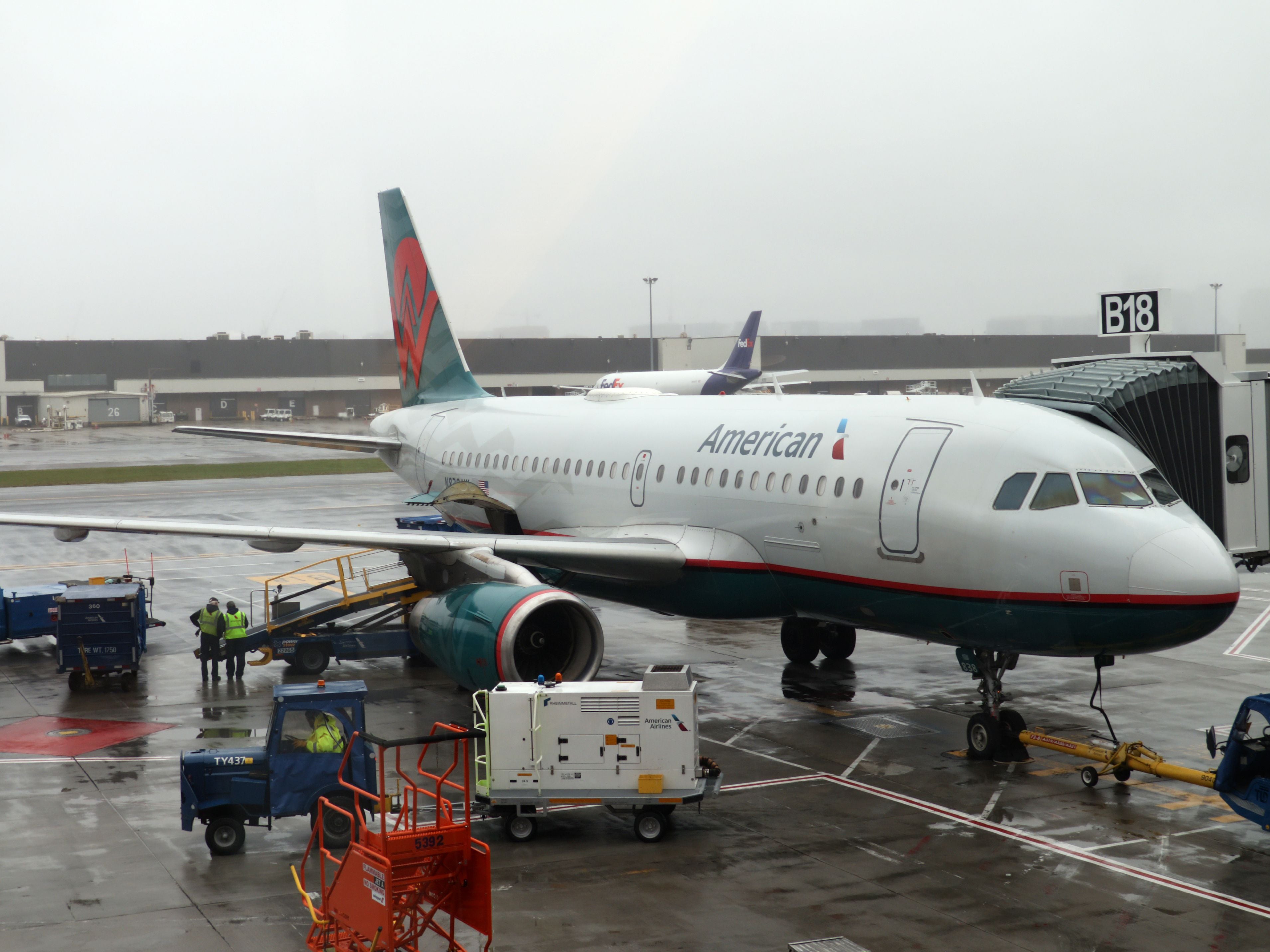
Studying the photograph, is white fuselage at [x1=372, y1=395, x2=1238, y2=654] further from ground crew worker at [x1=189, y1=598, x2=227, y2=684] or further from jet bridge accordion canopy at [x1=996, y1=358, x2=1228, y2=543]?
ground crew worker at [x1=189, y1=598, x2=227, y2=684]

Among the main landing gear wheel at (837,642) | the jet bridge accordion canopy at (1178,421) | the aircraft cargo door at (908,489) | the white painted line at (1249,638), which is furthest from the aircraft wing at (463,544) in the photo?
the white painted line at (1249,638)

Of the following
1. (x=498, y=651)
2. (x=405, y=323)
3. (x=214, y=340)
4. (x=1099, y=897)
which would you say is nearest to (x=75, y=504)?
(x=405, y=323)

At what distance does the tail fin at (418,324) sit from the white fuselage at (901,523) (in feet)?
26.4

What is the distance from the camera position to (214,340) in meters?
121

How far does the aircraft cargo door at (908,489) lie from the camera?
16562mm

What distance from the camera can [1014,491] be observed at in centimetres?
1575

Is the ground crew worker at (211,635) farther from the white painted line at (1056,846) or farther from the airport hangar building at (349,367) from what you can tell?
the airport hangar building at (349,367)

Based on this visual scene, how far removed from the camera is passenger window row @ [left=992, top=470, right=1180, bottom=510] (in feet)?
50.2

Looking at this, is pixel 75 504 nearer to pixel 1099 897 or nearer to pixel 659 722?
pixel 659 722

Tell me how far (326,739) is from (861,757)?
24.5ft

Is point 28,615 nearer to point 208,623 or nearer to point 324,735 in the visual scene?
point 208,623

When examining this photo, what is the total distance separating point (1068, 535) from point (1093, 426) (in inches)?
84.2

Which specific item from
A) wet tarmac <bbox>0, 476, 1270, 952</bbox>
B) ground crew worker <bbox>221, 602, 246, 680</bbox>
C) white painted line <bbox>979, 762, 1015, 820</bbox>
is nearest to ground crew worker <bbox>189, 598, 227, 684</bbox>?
ground crew worker <bbox>221, 602, 246, 680</bbox>

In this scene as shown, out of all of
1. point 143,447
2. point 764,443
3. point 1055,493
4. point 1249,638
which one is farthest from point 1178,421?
point 143,447
